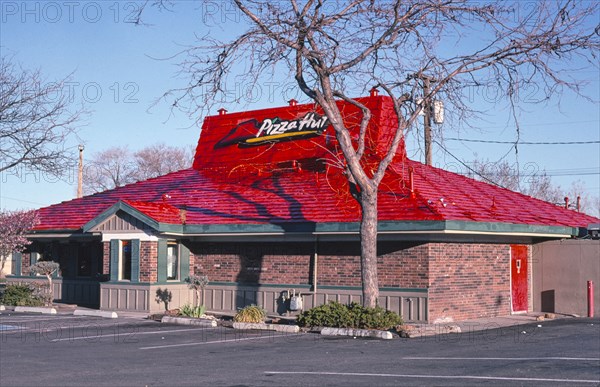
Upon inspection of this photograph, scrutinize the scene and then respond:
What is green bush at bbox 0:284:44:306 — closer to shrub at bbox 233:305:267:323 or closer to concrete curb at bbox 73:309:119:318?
concrete curb at bbox 73:309:119:318

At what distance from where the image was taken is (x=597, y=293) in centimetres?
2600

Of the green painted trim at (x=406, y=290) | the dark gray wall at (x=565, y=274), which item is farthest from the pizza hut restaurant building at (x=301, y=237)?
the dark gray wall at (x=565, y=274)

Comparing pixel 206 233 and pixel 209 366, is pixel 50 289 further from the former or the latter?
pixel 209 366

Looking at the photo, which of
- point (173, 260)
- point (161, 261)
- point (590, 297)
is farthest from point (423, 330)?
point (173, 260)

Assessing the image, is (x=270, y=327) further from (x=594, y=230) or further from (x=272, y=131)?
(x=594, y=230)

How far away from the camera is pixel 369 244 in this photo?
20.2 m

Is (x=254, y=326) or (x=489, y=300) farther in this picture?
(x=489, y=300)

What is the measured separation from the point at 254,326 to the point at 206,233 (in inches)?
196

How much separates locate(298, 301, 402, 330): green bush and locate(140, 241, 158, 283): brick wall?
21.2ft

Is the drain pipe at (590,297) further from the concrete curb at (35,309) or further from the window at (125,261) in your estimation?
the concrete curb at (35,309)

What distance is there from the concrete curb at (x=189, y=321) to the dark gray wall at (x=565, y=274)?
37.7 ft

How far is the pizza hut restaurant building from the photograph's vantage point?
2289 centimetres

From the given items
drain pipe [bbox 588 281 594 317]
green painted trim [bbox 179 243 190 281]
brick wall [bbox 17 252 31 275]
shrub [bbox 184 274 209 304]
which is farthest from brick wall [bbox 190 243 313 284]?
drain pipe [bbox 588 281 594 317]

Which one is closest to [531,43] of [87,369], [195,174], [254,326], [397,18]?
[397,18]
